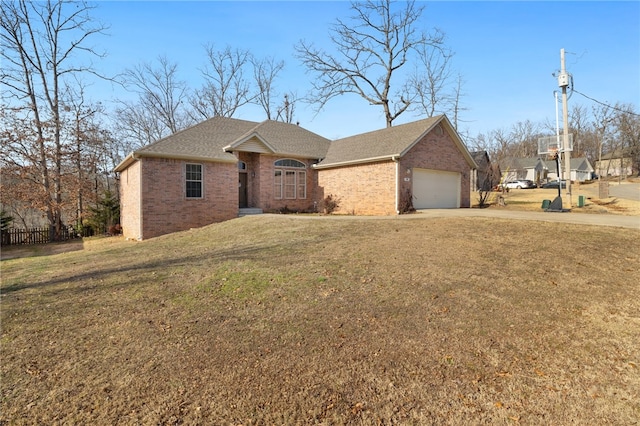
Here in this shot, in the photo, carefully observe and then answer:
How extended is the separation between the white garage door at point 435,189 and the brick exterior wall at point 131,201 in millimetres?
12906

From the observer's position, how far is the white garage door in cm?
1692

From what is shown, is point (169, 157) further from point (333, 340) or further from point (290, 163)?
point (333, 340)

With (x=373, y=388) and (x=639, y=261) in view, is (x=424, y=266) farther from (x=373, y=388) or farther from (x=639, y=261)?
(x=639, y=261)

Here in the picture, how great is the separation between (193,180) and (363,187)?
8261 millimetres

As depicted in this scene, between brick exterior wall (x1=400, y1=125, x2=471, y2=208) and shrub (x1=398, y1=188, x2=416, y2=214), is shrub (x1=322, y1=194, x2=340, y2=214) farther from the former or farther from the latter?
brick exterior wall (x1=400, y1=125, x2=471, y2=208)

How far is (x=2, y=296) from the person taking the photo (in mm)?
5684

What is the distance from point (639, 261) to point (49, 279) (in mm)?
12128

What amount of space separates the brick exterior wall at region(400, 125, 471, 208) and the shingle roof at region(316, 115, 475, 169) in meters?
0.42

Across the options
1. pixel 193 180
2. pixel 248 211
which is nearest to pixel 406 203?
pixel 248 211

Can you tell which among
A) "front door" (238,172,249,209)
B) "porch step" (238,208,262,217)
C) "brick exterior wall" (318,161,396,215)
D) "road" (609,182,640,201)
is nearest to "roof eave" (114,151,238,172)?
"front door" (238,172,249,209)

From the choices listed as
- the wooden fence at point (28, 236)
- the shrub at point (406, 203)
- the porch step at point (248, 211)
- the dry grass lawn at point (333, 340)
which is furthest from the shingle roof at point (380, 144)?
the wooden fence at point (28, 236)

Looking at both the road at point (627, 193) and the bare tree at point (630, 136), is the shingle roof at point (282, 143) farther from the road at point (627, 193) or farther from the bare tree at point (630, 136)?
the bare tree at point (630, 136)

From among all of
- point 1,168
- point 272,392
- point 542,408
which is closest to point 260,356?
point 272,392

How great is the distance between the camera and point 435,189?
17.9m
